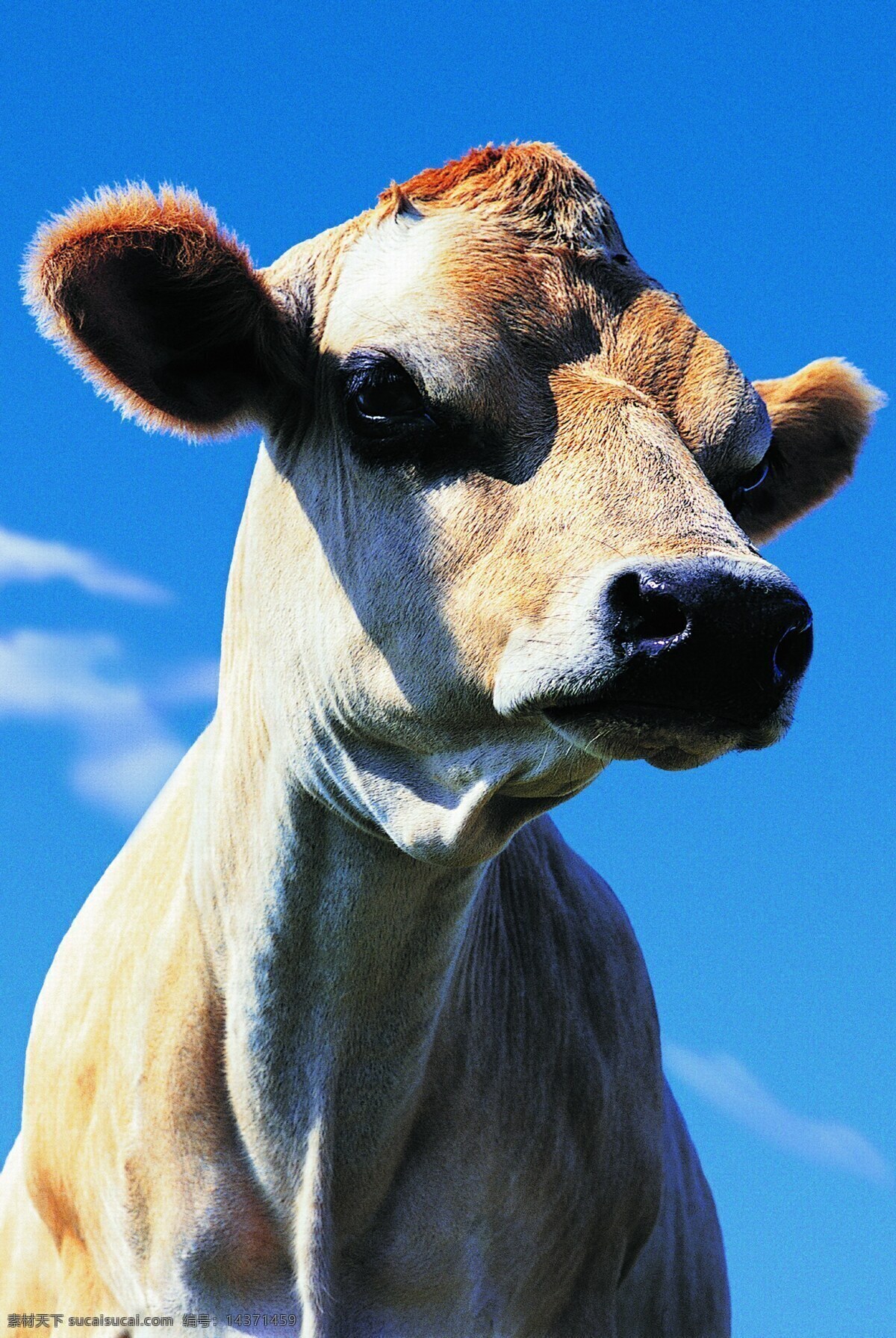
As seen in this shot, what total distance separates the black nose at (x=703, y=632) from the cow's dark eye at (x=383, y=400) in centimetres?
99

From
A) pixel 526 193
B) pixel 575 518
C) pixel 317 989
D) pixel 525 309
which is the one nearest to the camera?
pixel 575 518

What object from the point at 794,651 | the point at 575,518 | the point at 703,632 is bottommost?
the point at 703,632

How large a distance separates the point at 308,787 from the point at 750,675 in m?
1.66

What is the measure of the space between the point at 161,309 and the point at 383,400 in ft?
3.08

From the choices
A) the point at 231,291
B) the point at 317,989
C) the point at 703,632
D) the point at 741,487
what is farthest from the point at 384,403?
the point at 317,989

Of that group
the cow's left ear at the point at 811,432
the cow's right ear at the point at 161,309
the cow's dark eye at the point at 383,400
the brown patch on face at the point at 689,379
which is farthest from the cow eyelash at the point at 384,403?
the cow's left ear at the point at 811,432

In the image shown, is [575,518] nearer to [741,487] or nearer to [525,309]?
[525,309]

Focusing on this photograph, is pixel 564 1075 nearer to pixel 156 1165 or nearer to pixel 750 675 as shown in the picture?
pixel 156 1165

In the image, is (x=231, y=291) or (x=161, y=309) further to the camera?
(x=161, y=309)

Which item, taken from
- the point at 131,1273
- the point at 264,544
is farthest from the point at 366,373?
the point at 131,1273

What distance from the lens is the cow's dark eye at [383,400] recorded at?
4.74 meters

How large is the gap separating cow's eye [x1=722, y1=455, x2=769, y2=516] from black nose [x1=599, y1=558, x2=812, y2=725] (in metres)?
1.02

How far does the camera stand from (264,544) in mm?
5348

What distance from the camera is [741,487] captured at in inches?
203
